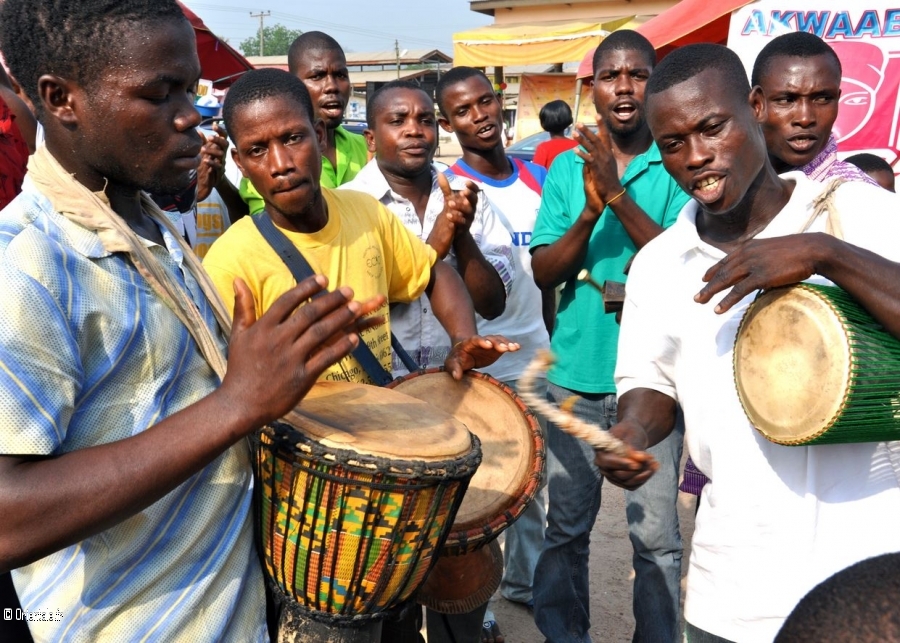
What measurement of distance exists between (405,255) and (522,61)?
1273cm

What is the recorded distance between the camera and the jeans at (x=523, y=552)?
13.3 ft

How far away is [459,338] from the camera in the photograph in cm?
276

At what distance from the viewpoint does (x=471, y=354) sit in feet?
8.55

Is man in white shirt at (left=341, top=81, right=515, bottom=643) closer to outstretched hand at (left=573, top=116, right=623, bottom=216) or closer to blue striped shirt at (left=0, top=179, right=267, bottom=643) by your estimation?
outstretched hand at (left=573, top=116, right=623, bottom=216)

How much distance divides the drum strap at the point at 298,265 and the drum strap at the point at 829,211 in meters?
1.29

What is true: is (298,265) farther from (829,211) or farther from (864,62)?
(864,62)

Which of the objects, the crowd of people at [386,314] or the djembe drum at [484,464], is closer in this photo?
the crowd of people at [386,314]

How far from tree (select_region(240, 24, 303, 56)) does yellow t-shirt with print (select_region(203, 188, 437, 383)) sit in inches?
3665

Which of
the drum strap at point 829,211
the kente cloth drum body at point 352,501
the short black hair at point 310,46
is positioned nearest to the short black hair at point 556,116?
the short black hair at point 310,46

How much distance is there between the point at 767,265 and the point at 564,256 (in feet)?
5.30

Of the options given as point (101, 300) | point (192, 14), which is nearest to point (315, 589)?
point (101, 300)

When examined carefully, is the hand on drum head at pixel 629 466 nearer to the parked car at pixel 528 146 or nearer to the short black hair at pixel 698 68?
the short black hair at pixel 698 68

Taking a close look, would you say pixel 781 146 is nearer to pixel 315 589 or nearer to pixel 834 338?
pixel 834 338

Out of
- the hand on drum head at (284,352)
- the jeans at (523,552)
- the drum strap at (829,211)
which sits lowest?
the jeans at (523,552)
